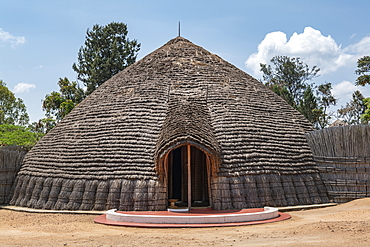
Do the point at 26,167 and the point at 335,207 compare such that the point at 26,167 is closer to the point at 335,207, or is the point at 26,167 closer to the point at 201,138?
the point at 201,138

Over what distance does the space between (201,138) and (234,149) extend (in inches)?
56.6

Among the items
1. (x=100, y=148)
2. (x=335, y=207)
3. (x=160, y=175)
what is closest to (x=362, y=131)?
(x=335, y=207)

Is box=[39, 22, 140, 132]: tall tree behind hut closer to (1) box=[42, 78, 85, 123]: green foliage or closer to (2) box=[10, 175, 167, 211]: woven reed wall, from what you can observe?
(1) box=[42, 78, 85, 123]: green foliage

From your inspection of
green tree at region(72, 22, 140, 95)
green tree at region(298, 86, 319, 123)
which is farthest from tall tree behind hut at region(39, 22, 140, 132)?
green tree at region(298, 86, 319, 123)

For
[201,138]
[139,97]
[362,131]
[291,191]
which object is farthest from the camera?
[139,97]

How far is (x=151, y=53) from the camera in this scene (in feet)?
55.0

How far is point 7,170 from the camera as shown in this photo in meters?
12.9

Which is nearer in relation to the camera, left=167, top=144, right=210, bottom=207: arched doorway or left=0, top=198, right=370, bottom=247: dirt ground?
left=0, top=198, right=370, bottom=247: dirt ground

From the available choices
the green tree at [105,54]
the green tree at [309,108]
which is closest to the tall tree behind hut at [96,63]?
the green tree at [105,54]

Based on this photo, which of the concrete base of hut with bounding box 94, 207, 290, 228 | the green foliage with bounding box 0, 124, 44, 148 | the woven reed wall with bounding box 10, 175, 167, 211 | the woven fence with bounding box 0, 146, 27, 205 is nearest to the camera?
the concrete base of hut with bounding box 94, 207, 290, 228

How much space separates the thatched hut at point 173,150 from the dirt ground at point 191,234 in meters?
1.47

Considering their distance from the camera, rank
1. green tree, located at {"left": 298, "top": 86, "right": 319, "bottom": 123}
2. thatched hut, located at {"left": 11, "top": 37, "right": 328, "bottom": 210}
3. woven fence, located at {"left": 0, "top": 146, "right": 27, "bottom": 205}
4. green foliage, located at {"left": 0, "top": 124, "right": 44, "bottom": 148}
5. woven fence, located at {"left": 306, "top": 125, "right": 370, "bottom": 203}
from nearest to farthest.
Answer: thatched hut, located at {"left": 11, "top": 37, "right": 328, "bottom": 210} < woven fence, located at {"left": 306, "top": 125, "right": 370, "bottom": 203} < woven fence, located at {"left": 0, "top": 146, "right": 27, "bottom": 205} < green foliage, located at {"left": 0, "top": 124, "right": 44, "bottom": 148} < green tree, located at {"left": 298, "top": 86, "right": 319, "bottom": 123}

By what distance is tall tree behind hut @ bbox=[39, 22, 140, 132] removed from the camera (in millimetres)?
32312

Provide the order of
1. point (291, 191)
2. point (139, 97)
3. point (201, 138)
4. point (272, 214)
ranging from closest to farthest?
point (272, 214)
point (201, 138)
point (291, 191)
point (139, 97)
